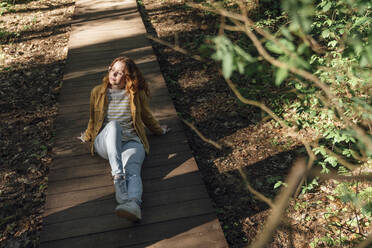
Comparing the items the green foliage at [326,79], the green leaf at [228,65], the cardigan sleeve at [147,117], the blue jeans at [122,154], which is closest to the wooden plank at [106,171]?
the blue jeans at [122,154]

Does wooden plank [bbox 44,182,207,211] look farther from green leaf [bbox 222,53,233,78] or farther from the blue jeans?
green leaf [bbox 222,53,233,78]

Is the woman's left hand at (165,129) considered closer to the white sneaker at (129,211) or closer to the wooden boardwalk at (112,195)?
the wooden boardwalk at (112,195)

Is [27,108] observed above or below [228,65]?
below

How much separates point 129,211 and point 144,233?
31 centimetres

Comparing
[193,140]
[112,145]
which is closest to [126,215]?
[112,145]

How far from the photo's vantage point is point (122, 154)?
3.86 m

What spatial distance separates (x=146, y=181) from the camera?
3.81 metres

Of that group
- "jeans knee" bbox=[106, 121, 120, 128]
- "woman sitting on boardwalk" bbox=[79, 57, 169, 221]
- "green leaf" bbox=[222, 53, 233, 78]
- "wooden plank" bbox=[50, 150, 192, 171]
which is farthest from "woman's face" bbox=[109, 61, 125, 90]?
"green leaf" bbox=[222, 53, 233, 78]

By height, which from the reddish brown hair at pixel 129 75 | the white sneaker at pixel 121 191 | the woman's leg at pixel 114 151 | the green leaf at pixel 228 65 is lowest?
the white sneaker at pixel 121 191

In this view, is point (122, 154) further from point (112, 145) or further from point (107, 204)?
point (107, 204)

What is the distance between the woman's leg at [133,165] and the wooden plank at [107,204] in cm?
20

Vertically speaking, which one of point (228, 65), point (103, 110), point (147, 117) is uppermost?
point (228, 65)

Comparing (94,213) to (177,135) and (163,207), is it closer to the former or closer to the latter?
(163,207)

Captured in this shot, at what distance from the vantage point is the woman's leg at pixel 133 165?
134 inches
